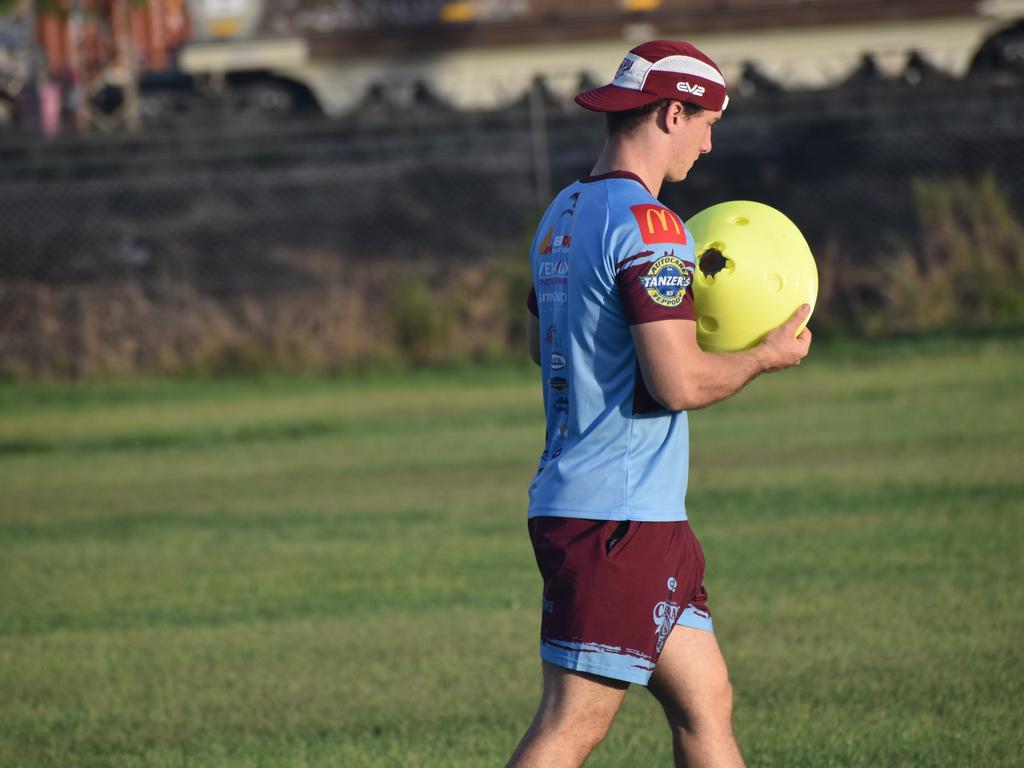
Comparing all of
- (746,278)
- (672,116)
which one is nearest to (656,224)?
(672,116)

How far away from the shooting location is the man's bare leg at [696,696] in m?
3.68

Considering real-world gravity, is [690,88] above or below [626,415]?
above

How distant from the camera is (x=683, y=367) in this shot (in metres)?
3.45

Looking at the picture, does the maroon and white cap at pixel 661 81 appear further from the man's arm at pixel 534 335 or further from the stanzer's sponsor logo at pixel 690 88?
the man's arm at pixel 534 335

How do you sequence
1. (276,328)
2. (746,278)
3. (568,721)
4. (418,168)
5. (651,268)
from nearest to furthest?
(651,268) → (568,721) → (746,278) → (276,328) → (418,168)

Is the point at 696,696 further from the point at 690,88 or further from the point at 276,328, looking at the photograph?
the point at 276,328

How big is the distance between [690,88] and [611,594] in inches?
46.1

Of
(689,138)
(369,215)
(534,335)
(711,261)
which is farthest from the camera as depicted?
(369,215)

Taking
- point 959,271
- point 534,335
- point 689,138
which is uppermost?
point 689,138

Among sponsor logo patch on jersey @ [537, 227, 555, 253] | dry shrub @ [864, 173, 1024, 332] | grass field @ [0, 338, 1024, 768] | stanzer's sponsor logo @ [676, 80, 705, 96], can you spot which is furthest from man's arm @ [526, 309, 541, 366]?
dry shrub @ [864, 173, 1024, 332]

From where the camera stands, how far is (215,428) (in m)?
14.3

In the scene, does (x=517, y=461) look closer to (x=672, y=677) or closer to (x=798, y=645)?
(x=798, y=645)

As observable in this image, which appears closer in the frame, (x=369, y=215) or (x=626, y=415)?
(x=626, y=415)

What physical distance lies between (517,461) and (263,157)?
440 inches
